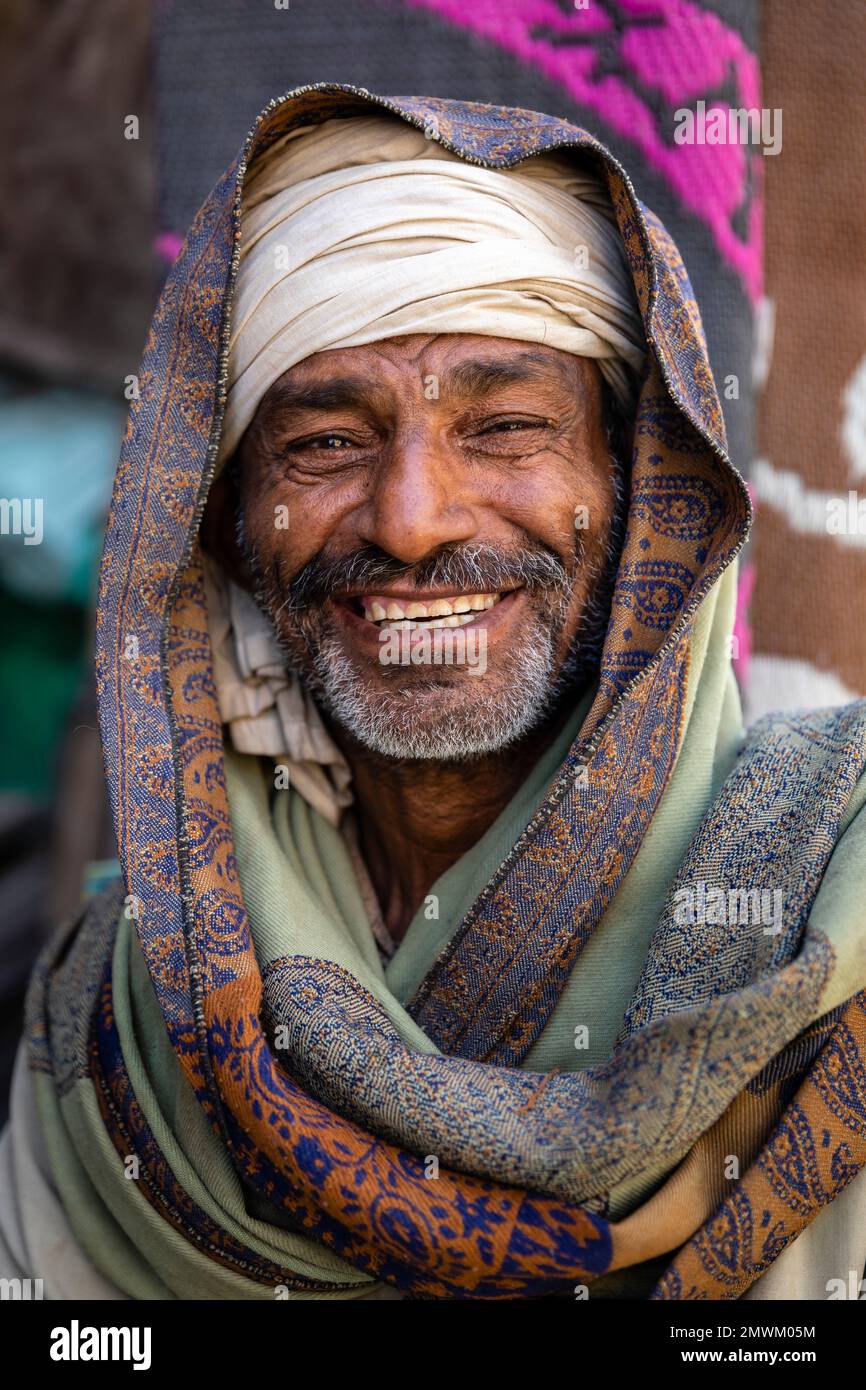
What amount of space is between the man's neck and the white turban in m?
0.59

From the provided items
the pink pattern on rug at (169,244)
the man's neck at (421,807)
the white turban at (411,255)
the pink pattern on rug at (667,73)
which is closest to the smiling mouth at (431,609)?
the man's neck at (421,807)

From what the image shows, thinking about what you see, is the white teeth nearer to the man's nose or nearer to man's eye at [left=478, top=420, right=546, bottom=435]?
the man's nose

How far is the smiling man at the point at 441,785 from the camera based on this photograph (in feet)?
5.45

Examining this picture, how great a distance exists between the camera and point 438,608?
80.5 inches

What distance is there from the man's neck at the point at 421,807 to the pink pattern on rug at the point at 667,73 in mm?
1177

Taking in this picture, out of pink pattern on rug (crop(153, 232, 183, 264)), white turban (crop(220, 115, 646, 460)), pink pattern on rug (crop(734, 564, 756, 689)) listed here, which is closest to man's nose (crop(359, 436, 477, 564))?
white turban (crop(220, 115, 646, 460))

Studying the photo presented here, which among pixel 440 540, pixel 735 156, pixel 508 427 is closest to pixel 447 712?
pixel 440 540

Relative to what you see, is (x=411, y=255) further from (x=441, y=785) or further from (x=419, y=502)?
(x=441, y=785)

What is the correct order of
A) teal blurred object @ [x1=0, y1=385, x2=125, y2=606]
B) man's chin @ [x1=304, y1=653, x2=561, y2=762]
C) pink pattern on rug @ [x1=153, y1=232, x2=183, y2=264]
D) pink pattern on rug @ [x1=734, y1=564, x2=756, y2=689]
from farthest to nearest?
teal blurred object @ [x1=0, y1=385, x2=125, y2=606]
pink pattern on rug @ [x1=153, y1=232, x2=183, y2=264]
pink pattern on rug @ [x1=734, y1=564, x2=756, y2=689]
man's chin @ [x1=304, y1=653, x2=561, y2=762]

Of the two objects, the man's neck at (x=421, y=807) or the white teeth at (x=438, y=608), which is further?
the man's neck at (x=421, y=807)

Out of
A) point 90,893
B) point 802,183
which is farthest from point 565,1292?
point 802,183

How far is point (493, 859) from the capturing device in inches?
81.1

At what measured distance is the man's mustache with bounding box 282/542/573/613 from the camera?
78.5 inches

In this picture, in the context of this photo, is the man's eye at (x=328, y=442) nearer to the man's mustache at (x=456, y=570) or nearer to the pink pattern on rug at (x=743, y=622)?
the man's mustache at (x=456, y=570)
